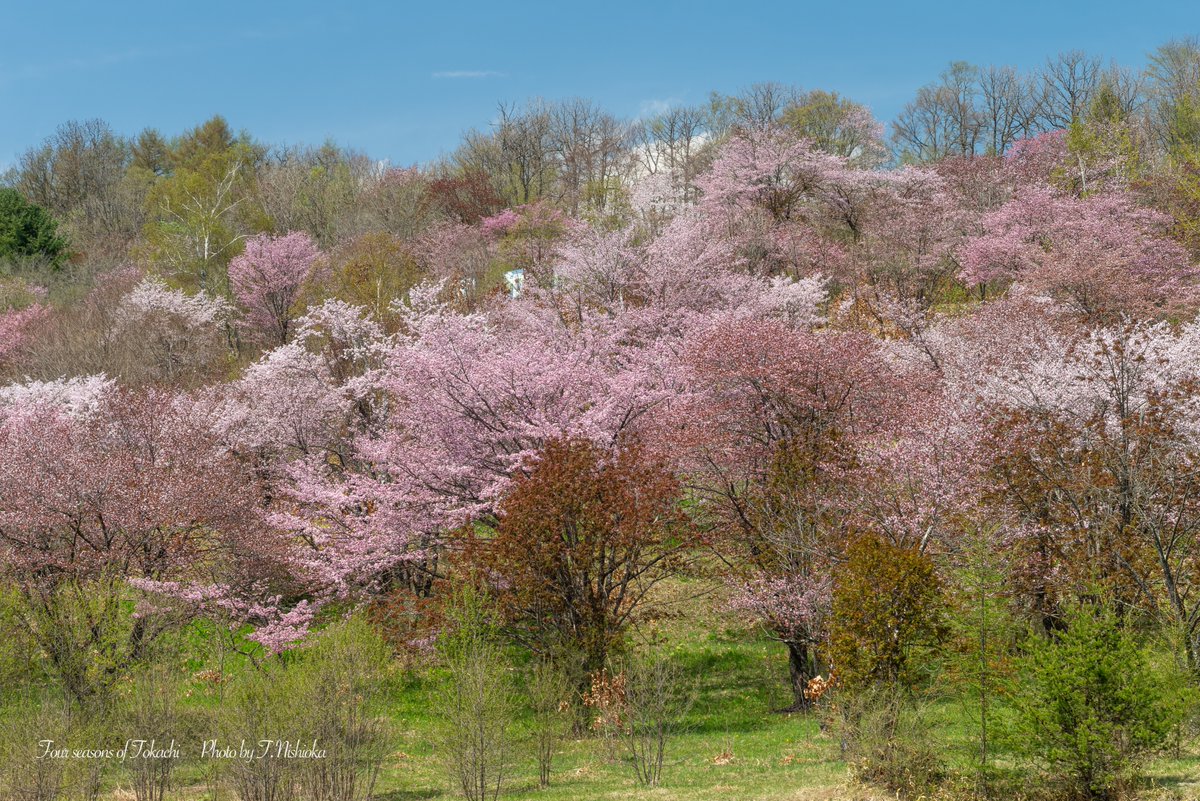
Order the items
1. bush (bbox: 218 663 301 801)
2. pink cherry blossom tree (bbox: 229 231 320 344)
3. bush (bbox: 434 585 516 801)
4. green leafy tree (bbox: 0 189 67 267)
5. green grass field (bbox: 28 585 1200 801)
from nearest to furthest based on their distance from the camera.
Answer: bush (bbox: 218 663 301 801)
bush (bbox: 434 585 516 801)
green grass field (bbox: 28 585 1200 801)
pink cherry blossom tree (bbox: 229 231 320 344)
green leafy tree (bbox: 0 189 67 267)

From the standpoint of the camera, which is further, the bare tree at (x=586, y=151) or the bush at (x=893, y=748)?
the bare tree at (x=586, y=151)

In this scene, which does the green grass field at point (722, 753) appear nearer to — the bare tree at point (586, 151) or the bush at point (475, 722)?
the bush at point (475, 722)

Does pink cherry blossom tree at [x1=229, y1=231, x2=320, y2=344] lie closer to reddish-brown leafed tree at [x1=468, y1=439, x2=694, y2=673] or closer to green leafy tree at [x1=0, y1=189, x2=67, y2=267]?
green leafy tree at [x1=0, y1=189, x2=67, y2=267]

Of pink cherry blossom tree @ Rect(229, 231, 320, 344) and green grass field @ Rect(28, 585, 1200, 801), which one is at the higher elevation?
pink cherry blossom tree @ Rect(229, 231, 320, 344)

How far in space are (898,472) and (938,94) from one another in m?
55.5

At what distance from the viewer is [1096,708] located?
39.6ft

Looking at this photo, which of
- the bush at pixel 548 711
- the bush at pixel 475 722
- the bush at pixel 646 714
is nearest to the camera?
the bush at pixel 475 722

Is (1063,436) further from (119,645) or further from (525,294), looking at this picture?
(525,294)

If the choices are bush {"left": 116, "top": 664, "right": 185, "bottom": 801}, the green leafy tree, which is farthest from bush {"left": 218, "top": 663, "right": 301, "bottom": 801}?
the green leafy tree

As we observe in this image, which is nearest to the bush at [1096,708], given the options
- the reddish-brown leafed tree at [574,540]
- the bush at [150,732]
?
the reddish-brown leafed tree at [574,540]

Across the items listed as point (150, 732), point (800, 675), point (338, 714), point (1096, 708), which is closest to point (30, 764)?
point (150, 732)

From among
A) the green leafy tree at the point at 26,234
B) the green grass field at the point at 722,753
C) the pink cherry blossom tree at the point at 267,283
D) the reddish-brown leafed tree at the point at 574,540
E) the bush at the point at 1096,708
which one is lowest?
the green grass field at the point at 722,753

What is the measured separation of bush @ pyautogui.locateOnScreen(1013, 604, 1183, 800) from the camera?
12.0 metres

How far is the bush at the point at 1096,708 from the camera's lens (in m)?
12.0
